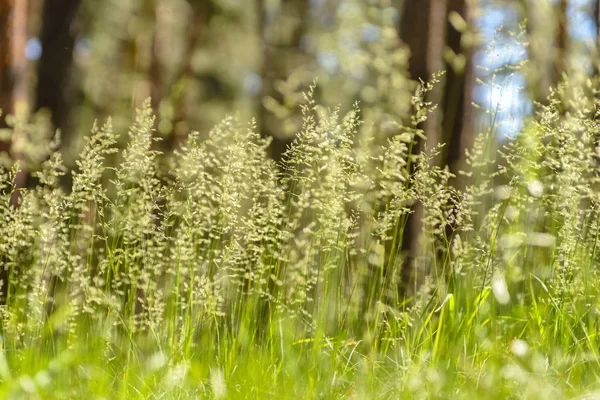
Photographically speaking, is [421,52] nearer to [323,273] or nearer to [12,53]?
[323,273]

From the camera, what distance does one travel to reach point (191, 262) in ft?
6.70

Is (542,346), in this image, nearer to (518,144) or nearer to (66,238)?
(518,144)

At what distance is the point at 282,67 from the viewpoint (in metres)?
5.52

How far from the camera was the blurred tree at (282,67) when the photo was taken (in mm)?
4555

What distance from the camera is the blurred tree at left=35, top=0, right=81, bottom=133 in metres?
4.09

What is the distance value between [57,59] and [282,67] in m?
1.94

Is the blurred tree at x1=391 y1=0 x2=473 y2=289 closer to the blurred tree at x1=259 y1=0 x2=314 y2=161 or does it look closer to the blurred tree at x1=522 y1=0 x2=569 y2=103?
the blurred tree at x1=522 y1=0 x2=569 y2=103

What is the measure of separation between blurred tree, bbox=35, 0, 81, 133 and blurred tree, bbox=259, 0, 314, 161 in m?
1.34

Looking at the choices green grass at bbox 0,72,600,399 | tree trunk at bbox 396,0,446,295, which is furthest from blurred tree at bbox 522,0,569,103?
green grass at bbox 0,72,600,399

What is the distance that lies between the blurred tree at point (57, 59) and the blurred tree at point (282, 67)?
1335mm

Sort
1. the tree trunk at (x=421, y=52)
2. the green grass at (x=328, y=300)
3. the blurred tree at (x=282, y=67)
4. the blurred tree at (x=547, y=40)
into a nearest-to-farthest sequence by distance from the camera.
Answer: the green grass at (x=328, y=300), the tree trunk at (x=421, y=52), the blurred tree at (x=547, y=40), the blurred tree at (x=282, y=67)

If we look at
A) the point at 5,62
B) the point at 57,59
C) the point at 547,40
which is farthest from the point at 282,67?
the point at 5,62

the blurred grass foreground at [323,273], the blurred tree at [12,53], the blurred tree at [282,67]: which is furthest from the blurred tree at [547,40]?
the blurred tree at [12,53]

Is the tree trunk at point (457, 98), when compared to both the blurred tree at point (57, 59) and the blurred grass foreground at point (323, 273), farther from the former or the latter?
the blurred tree at point (57, 59)
